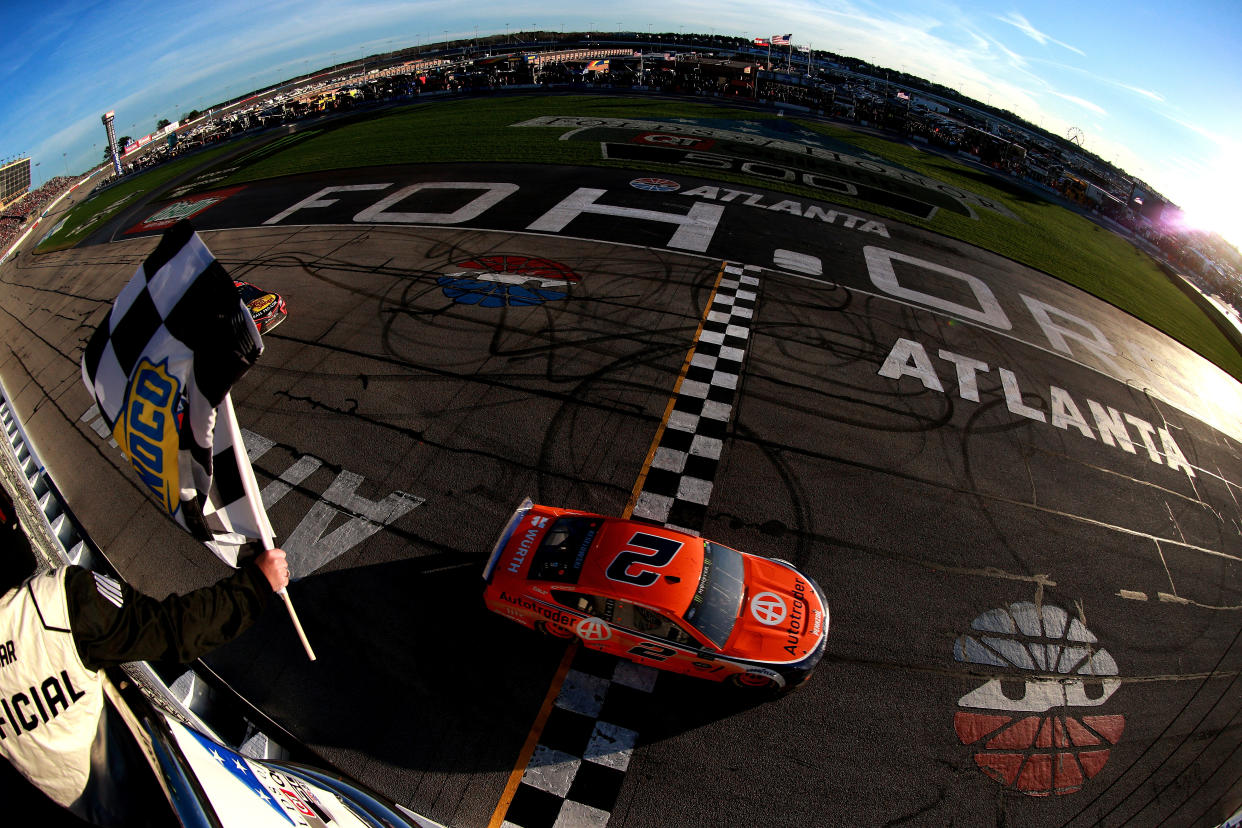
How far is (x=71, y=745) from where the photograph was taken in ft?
7.14

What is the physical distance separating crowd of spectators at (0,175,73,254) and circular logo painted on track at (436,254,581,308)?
116 ft

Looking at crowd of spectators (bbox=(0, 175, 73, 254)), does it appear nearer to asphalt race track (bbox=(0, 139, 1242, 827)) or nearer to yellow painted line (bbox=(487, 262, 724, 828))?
asphalt race track (bbox=(0, 139, 1242, 827))

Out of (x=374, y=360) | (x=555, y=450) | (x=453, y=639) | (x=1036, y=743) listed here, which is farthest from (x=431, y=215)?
(x=1036, y=743)

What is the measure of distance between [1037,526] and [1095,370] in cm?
780

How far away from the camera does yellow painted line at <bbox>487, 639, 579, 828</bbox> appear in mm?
5598

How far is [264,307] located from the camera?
1302 cm

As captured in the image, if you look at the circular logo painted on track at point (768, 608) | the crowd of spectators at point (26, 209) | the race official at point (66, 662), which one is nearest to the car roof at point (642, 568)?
the circular logo painted on track at point (768, 608)

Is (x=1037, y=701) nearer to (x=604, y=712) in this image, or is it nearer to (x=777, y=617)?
(x=777, y=617)

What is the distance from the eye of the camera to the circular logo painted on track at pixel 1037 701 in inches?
246

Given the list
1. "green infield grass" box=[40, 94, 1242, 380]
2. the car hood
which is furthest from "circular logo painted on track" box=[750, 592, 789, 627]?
"green infield grass" box=[40, 94, 1242, 380]

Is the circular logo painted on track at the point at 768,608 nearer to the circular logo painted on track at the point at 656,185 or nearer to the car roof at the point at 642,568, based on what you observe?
the car roof at the point at 642,568

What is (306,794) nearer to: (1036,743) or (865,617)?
(865,617)

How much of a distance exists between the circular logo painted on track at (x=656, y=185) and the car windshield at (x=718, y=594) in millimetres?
17933

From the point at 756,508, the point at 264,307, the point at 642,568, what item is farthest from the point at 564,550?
the point at 264,307
